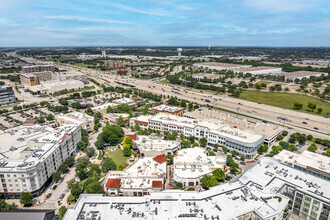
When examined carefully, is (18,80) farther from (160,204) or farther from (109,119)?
(160,204)

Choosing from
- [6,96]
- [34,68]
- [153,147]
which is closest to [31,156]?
[153,147]

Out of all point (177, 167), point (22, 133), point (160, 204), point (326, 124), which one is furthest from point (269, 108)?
point (22, 133)

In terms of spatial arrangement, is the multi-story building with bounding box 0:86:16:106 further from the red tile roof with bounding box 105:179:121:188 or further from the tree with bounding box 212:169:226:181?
the tree with bounding box 212:169:226:181

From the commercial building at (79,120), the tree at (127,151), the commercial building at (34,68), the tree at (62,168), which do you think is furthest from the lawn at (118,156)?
the commercial building at (34,68)

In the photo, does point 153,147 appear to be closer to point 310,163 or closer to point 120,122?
point 120,122

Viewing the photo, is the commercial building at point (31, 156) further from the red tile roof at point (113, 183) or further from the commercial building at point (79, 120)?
the red tile roof at point (113, 183)
